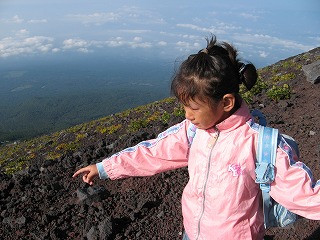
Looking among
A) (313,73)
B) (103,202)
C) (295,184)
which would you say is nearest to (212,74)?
(295,184)

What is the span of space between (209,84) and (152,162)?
121 cm

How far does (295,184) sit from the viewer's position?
297cm

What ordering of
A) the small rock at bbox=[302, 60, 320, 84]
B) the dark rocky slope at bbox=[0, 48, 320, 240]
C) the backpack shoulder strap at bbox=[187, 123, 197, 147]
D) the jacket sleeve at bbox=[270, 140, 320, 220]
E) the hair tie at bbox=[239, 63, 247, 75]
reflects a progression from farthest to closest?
the small rock at bbox=[302, 60, 320, 84] < the dark rocky slope at bbox=[0, 48, 320, 240] < the backpack shoulder strap at bbox=[187, 123, 197, 147] < the hair tie at bbox=[239, 63, 247, 75] < the jacket sleeve at bbox=[270, 140, 320, 220]

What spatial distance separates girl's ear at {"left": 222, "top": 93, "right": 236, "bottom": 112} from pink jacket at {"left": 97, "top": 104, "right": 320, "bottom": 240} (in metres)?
0.08

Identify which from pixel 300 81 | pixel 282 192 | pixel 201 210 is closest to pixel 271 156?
pixel 282 192

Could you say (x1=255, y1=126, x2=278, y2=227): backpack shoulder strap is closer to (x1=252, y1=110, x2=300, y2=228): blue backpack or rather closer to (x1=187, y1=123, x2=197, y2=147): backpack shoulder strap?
(x1=252, y1=110, x2=300, y2=228): blue backpack

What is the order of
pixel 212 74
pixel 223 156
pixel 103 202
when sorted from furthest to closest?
pixel 103 202, pixel 223 156, pixel 212 74

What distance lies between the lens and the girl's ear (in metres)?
3.19

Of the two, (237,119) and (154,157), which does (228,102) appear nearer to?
(237,119)

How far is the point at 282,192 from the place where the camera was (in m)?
3.06

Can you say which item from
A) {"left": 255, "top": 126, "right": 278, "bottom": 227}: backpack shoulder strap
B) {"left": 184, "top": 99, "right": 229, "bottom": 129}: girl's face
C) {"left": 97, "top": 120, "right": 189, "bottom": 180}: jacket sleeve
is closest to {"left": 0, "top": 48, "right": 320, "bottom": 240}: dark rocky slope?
{"left": 97, "top": 120, "right": 189, "bottom": 180}: jacket sleeve

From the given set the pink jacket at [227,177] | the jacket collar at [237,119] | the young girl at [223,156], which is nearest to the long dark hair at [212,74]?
the young girl at [223,156]

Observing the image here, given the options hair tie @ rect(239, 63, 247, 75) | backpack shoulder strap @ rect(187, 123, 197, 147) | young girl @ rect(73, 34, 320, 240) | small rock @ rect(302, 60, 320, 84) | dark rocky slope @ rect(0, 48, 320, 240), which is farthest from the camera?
small rock @ rect(302, 60, 320, 84)

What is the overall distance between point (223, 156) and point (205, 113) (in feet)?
1.44
